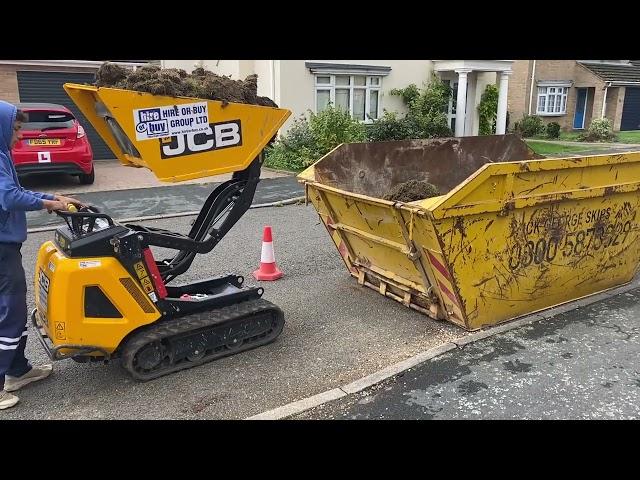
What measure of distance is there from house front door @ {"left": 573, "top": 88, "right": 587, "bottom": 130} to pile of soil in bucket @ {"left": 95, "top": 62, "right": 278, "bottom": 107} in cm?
3133

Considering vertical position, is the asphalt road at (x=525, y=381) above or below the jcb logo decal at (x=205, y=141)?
below

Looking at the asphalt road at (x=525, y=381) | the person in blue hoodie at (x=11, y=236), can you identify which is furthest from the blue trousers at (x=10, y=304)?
→ the asphalt road at (x=525, y=381)

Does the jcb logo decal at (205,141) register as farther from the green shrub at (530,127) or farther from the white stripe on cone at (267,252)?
the green shrub at (530,127)

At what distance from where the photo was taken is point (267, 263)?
6340 mm

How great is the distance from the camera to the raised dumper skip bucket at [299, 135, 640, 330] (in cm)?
452

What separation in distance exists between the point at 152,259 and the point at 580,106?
32.4 metres

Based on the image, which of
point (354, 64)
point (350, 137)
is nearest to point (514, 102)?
point (354, 64)

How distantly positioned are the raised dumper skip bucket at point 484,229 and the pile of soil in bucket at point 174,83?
4.73ft

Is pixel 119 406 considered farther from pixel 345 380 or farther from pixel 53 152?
pixel 53 152

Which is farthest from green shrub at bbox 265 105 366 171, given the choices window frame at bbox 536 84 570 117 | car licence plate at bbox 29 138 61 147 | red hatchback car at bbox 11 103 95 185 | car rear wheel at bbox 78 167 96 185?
window frame at bbox 536 84 570 117

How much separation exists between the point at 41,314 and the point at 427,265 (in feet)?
10.4

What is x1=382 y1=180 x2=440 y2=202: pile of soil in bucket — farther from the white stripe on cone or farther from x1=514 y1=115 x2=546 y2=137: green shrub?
x1=514 y1=115 x2=546 y2=137: green shrub

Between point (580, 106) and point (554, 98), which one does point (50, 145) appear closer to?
point (554, 98)

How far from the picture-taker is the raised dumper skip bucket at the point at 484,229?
178 inches
